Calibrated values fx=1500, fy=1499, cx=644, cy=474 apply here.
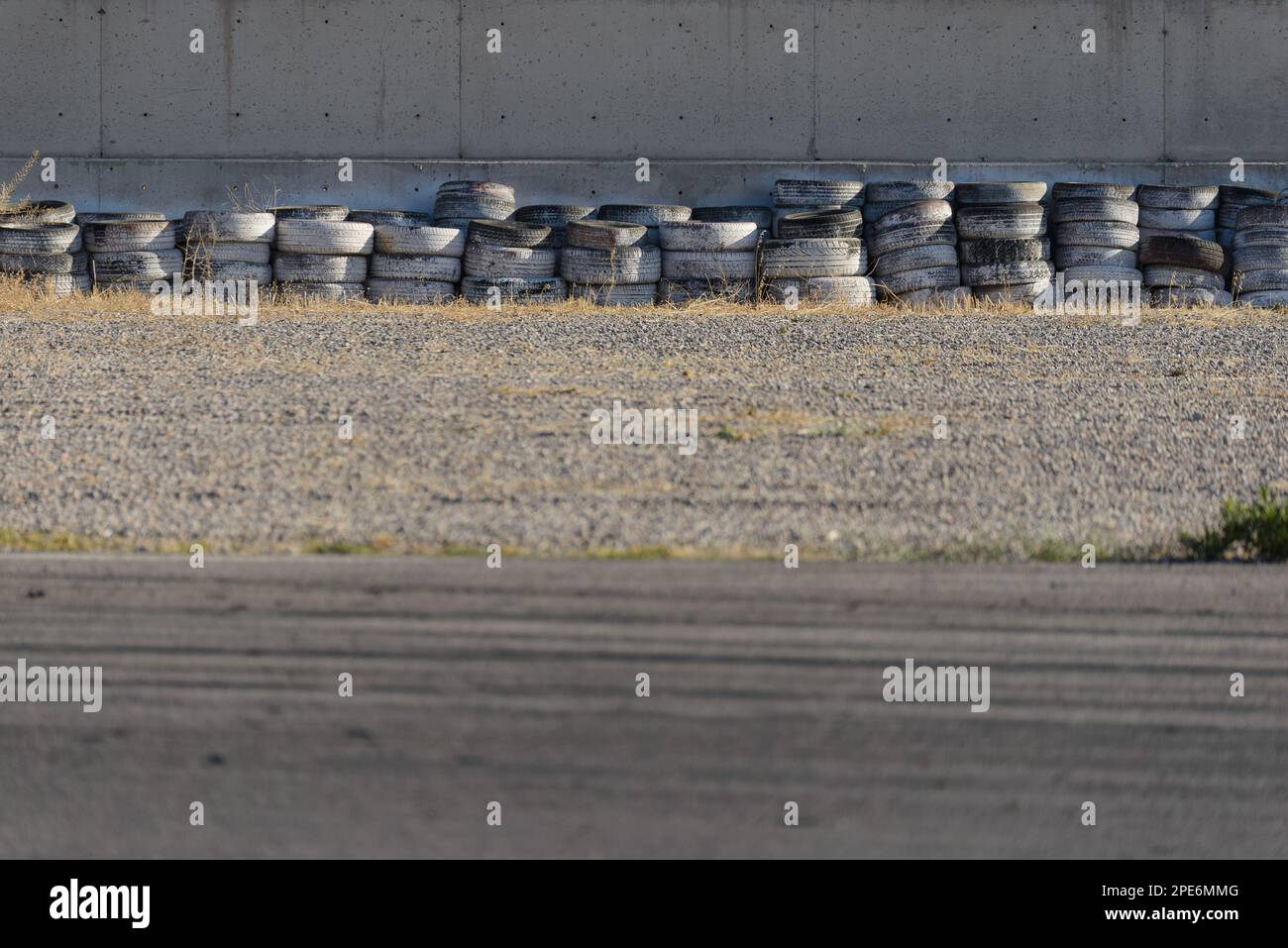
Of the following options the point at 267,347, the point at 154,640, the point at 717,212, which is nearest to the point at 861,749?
the point at 154,640

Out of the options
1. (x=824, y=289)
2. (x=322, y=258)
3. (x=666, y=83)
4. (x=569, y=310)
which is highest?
(x=666, y=83)

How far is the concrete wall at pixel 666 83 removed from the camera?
60.2 ft

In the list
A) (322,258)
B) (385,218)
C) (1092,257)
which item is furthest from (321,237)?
(1092,257)

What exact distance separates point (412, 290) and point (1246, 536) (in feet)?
32.0

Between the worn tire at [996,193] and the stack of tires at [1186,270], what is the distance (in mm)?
1426

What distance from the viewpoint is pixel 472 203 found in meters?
16.5

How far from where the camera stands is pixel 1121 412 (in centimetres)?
1020

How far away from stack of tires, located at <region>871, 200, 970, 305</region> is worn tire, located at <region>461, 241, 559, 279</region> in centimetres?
344

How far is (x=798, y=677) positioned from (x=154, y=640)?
2.47 m

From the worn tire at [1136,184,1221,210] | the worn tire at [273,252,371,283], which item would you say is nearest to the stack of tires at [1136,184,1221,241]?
the worn tire at [1136,184,1221,210]

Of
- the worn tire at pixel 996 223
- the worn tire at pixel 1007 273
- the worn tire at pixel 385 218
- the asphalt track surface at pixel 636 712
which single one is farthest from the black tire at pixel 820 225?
the asphalt track surface at pixel 636 712

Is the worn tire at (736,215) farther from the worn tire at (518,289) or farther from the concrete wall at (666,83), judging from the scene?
the worn tire at (518,289)

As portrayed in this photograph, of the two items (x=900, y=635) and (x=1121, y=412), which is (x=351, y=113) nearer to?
(x=1121, y=412)

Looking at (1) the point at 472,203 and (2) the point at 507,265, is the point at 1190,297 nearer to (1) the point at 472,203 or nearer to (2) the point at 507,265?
(2) the point at 507,265
